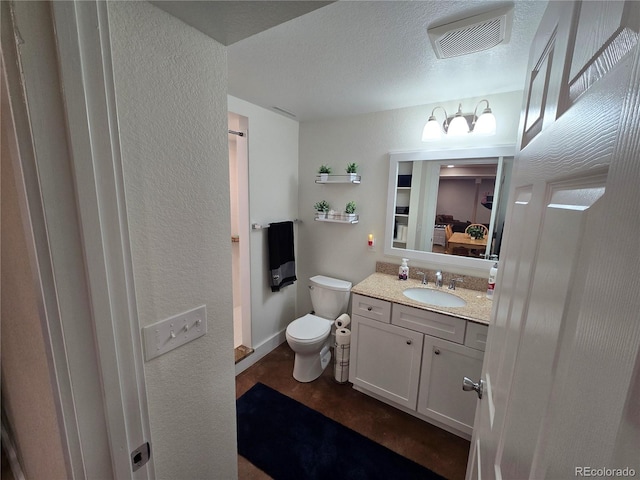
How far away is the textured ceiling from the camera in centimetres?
101

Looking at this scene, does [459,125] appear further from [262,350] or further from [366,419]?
[262,350]

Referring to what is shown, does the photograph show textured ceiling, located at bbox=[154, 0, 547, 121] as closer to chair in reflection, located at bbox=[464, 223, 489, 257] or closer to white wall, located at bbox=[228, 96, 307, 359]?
white wall, located at bbox=[228, 96, 307, 359]

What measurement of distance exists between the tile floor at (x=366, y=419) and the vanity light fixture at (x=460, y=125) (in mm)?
2045

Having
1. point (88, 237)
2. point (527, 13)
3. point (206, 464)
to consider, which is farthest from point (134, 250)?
point (527, 13)

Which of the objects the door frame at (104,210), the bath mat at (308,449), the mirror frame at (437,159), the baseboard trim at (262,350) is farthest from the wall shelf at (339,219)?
the door frame at (104,210)

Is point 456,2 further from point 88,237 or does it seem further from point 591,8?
point 88,237

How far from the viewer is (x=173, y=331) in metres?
0.76

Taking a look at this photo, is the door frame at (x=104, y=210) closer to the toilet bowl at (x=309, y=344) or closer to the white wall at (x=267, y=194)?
the toilet bowl at (x=309, y=344)

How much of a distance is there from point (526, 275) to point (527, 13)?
1101 millimetres

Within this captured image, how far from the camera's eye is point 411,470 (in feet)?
4.95

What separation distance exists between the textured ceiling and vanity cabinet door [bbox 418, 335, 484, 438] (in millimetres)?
1601

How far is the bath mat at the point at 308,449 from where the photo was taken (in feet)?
4.89
